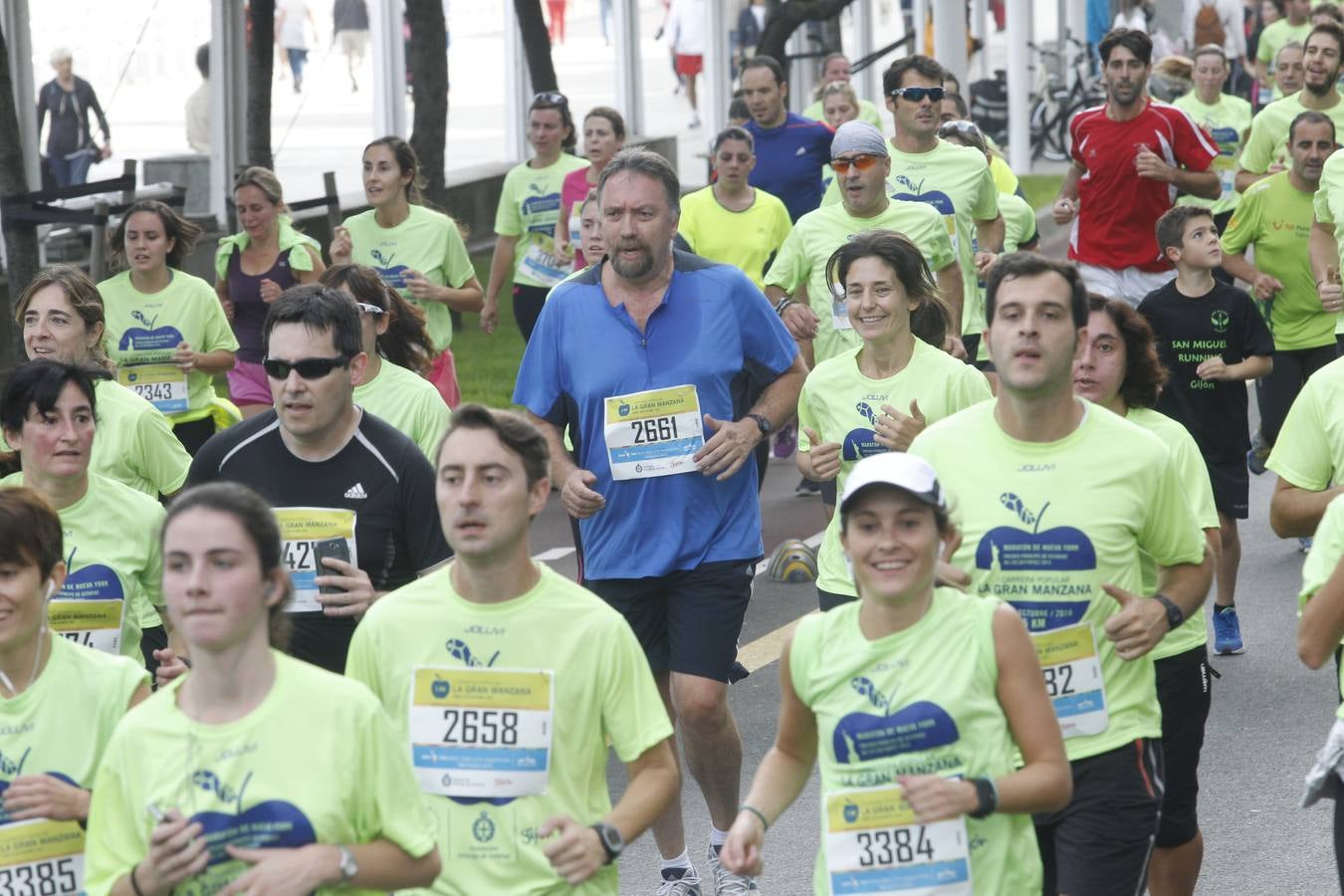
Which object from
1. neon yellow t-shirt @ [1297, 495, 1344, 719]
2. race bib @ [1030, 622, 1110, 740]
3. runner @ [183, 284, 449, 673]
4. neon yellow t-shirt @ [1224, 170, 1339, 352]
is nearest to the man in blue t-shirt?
neon yellow t-shirt @ [1224, 170, 1339, 352]

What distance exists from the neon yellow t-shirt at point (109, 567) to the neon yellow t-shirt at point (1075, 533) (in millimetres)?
2096

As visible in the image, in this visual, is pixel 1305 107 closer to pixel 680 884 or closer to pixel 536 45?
Result: pixel 680 884

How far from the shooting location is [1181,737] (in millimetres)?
5762

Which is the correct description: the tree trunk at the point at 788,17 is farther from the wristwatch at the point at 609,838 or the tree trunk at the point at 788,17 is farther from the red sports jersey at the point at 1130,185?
the wristwatch at the point at 609,838

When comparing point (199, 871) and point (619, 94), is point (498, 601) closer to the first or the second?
point (199, 871)

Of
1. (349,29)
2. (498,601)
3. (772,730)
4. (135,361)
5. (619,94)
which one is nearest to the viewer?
(498,601)

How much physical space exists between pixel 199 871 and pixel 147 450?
10.9 ft

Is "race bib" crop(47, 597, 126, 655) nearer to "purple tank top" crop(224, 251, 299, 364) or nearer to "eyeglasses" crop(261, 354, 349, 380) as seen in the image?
"eyeglasses" crop(261, 354, 349, 380)

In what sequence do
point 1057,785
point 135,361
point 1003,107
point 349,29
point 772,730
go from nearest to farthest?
1. point 1057,785
2. point 772,730
3. point 135,361
4. point 349,29
5. point 1003,107

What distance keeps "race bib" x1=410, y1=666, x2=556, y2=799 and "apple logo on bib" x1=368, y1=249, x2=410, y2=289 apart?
6705mm

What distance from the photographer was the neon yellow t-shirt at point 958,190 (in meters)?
10.5

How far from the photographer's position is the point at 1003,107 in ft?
106

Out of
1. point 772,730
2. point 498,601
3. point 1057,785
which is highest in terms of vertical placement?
point 498,601

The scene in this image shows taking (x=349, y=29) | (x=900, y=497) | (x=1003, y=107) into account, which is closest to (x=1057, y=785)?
(x=900, y=497)
